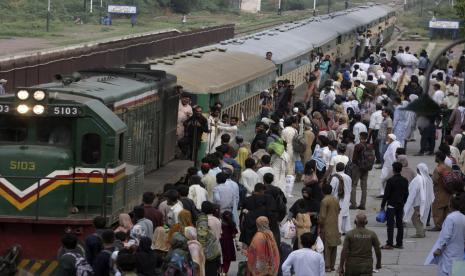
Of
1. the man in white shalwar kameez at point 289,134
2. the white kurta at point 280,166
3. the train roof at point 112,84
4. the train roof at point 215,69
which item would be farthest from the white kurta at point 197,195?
the man in white shalwar kameez at point 289,134

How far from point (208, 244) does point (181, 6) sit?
9682 centimetres

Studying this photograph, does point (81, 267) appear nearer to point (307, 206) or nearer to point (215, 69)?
point (307, 206)

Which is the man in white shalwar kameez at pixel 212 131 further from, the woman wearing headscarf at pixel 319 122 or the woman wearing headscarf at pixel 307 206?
the woman wearing headscarf at pixel 307 206

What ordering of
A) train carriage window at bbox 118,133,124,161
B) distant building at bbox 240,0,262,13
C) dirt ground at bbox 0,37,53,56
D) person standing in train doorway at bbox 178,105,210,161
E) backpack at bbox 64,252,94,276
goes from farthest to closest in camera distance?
distant building at bbox 240,0,262,13
dirt ground at bbox 0,37,53,56
person standing in train doorway at bbox 178,105,210,161
train carriage window at bbox 118,133,124,161
backpack at bbox 64,252,94,276

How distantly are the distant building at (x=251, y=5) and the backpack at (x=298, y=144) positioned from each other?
335 feet

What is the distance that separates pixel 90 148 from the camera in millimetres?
16078

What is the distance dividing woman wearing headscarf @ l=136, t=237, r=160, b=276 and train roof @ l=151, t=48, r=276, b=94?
37.3 feet

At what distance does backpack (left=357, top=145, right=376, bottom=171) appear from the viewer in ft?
76.1

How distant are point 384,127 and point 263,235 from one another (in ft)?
41.4

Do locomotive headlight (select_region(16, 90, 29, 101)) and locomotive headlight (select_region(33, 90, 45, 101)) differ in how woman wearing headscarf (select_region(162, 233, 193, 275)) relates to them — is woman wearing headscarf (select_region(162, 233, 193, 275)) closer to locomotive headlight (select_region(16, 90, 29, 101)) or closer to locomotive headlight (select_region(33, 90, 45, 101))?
locomotive headlight (select_region(33, 90, 45, 101))

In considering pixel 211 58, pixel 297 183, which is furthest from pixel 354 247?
pixel 211 58

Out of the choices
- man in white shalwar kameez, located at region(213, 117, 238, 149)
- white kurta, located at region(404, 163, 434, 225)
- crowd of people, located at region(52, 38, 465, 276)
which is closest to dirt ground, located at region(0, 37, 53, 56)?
crowd of people, located at region(52, 38, 465, 276)

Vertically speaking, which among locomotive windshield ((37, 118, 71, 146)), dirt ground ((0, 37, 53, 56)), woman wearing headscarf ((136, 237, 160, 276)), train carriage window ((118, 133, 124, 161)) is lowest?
dirt ground ((0, 37, 53, 56))

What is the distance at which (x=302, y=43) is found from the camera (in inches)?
1757
